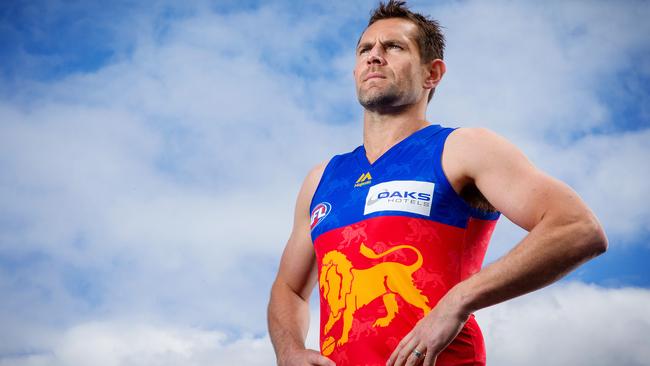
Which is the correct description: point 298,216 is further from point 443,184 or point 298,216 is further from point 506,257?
point 506,257

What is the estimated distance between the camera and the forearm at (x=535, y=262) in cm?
252

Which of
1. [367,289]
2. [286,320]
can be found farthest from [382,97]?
[286,320]

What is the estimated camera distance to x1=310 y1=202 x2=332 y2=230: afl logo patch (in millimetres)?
3440

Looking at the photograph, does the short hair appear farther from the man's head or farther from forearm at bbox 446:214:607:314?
A: forearm at bbox 446:214:607:314

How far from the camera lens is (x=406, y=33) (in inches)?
151

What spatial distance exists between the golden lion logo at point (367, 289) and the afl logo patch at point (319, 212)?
34 cm

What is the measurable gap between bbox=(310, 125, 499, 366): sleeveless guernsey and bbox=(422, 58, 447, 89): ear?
1.87 feet

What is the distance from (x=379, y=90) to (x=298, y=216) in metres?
0.92

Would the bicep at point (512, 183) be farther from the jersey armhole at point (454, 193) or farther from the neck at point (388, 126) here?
the neck at point (388, 126)

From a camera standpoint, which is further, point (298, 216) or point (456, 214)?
point (298, 216)

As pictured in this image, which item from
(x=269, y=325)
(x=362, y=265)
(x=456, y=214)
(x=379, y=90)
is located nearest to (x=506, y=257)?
(x=456, y=214)

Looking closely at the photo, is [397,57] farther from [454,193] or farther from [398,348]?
[398,348]

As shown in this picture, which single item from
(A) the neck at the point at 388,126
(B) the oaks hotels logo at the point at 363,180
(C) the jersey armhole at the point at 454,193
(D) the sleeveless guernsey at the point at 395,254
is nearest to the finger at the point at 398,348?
(D) the sleeveless guernsey at the point at 395,254

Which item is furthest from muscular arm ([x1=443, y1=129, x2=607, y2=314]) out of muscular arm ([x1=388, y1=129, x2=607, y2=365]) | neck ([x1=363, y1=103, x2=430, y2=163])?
neck ([x1=363, y1=103, x2=430, y2=163])
